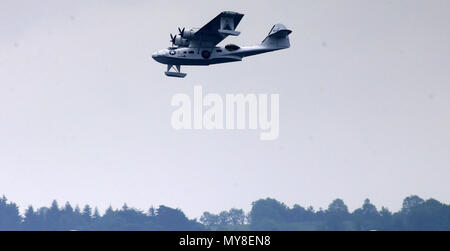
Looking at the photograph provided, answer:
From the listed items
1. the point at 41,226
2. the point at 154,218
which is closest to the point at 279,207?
the point at 154,218

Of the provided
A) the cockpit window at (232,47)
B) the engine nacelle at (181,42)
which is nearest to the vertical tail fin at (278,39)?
the cockpit window at (232,47)

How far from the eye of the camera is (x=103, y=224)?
7318 inches

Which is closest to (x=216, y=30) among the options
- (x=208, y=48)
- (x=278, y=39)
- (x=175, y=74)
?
(x=208, y=48)

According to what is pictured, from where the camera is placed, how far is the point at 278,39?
276ft

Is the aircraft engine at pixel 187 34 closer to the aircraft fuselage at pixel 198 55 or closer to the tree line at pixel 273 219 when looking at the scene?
the aircraft fuselage at pixel 198 55

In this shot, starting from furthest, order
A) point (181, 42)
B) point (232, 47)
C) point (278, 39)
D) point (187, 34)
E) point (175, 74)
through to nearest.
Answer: point (278, 39), point (175, 74), point (181, 42), point (187, 34), point (232, 47)

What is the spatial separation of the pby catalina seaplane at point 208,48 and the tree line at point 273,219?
78568 mm

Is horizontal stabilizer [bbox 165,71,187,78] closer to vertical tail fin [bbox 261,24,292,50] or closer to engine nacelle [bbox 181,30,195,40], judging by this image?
engine nacelle [bbox 181,30,195,40]

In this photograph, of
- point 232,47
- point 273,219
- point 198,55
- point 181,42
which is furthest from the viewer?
point 273,219

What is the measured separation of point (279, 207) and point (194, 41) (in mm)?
104965

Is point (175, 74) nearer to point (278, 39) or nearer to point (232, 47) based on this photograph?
point (232, 47)

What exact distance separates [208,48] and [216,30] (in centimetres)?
234

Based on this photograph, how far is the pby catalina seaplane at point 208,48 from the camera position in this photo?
77625mm

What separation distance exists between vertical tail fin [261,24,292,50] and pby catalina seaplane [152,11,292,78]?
2.08 feet
